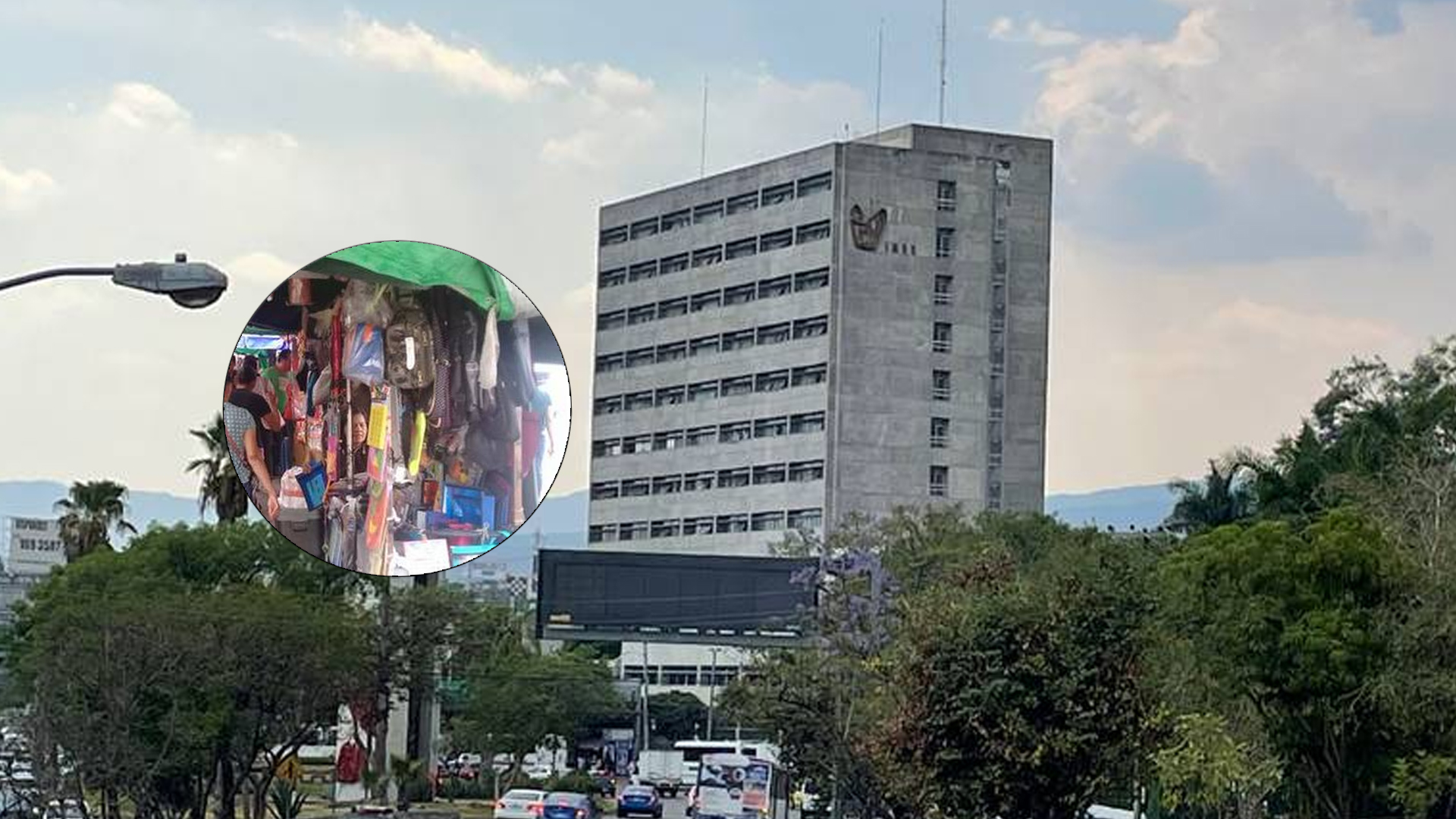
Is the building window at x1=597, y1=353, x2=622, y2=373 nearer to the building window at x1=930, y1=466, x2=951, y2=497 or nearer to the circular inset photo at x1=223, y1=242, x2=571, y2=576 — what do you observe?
the building window at x1=930, y1=466, x2=951, y2=497

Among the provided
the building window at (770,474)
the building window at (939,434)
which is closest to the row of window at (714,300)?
the building window at (770,474)

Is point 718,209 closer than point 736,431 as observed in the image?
No

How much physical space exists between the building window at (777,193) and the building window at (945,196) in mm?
9412

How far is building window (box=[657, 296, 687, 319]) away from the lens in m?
162

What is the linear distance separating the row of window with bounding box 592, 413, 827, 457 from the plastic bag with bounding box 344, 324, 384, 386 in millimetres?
99045

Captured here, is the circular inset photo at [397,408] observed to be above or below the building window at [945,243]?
below

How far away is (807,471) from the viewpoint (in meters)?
150

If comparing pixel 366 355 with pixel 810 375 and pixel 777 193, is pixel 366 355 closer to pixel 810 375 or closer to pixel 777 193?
pixel 810 375

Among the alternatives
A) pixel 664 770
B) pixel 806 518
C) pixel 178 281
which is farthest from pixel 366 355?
pixel 806 518

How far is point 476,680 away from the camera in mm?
114938

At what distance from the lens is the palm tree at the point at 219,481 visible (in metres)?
96.3

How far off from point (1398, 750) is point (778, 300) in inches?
3983

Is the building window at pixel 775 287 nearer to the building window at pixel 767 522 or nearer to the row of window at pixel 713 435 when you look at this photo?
the row of window at pixel 713 435

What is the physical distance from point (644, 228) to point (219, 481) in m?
72.2
